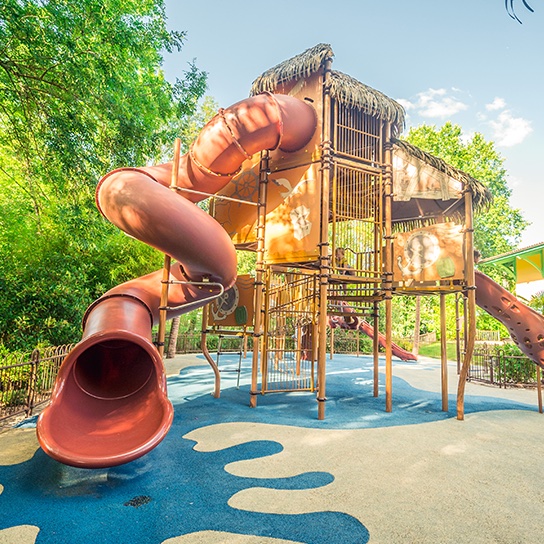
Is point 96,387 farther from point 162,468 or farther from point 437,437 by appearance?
point 437,437

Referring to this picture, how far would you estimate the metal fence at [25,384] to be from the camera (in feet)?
20.8

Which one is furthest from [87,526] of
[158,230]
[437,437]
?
[437,437]

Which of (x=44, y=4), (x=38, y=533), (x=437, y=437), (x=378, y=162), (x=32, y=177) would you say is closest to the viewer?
(x=38, y=533)

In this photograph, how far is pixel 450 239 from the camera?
24.1ft

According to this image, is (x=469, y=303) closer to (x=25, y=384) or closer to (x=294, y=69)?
(x=294, y=69)

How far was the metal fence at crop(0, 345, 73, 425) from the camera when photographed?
6355 millimetres

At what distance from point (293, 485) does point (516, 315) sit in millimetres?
6837

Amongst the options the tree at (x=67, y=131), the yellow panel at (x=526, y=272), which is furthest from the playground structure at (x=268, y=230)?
the yellow panel at (x=526, y=272)

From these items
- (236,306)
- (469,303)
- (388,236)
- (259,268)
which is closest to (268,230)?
(259,268)

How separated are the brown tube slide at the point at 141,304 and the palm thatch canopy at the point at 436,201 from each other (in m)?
3.12

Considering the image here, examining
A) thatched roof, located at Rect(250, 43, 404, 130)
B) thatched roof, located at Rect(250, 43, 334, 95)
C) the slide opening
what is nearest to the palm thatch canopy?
thatched roof, located at Rect(250, 43, 404, 130)

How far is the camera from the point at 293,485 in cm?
390

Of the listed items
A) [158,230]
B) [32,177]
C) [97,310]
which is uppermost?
[32,177]

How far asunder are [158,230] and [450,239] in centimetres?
561
